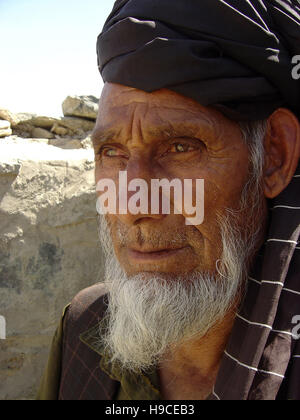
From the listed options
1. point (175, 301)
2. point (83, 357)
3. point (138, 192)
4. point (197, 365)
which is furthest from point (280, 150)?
point (83, 357)

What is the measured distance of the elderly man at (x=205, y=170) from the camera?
137cm

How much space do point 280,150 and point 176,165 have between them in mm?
449

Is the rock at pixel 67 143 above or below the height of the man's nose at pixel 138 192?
above

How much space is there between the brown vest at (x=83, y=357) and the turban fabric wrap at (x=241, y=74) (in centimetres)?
61

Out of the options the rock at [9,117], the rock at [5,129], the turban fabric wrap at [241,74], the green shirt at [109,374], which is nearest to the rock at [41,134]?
the rock at [9,117]

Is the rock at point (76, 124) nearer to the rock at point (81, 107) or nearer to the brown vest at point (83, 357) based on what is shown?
the rock at point (81, 107)

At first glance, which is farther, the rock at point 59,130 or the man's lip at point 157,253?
the rock at point 59,130

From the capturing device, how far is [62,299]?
8.55 ft

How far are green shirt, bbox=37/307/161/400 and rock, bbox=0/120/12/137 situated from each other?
7.17 ft

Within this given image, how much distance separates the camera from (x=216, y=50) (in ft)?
4.60

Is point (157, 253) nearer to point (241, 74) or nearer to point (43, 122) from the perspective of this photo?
point (241, 74)

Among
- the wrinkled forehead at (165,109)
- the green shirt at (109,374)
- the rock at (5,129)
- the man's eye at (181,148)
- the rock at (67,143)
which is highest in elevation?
the rock at (5,129)

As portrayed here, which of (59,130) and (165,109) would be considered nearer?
(165,109)

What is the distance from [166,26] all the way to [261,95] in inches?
16.8
